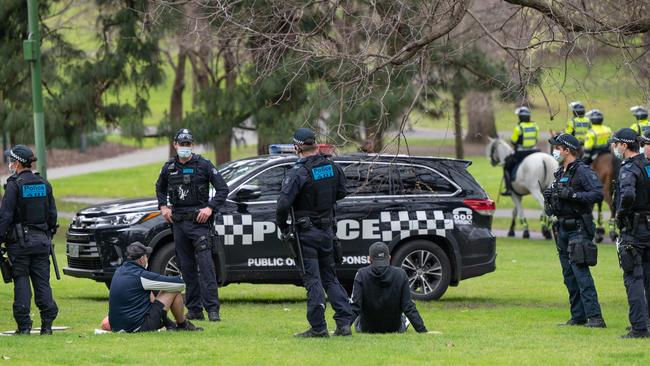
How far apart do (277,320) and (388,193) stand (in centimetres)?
262

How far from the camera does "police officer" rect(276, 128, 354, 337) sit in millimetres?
10625

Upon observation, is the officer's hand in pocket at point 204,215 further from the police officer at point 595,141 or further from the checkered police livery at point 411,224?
the police officer at point 595,141

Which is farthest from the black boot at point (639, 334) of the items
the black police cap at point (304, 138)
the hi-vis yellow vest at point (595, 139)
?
the hi-vis yellow vest at point (595, 139)

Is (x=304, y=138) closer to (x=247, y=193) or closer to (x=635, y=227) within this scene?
(x=635, y=227)

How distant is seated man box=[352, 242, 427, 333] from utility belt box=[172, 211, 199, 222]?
2.21 m

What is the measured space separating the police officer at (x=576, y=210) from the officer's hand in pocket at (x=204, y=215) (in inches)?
130

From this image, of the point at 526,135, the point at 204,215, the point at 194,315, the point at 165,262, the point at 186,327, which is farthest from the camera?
the point at 526,135

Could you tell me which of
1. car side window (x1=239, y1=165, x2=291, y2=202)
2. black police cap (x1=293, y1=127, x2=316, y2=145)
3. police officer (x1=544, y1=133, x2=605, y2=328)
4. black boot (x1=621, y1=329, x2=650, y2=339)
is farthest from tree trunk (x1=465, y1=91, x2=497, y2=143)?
black police cap (x1=293, y1=127, x2=316, y2=145)

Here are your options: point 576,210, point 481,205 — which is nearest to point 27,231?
point 576,210

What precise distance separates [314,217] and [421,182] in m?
4.19

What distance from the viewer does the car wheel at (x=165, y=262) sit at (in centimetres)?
1391

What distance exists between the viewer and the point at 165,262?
13938 millimetres

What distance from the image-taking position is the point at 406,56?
1258 centimetres

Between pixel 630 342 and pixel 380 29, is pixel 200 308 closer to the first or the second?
pixel 380 29
